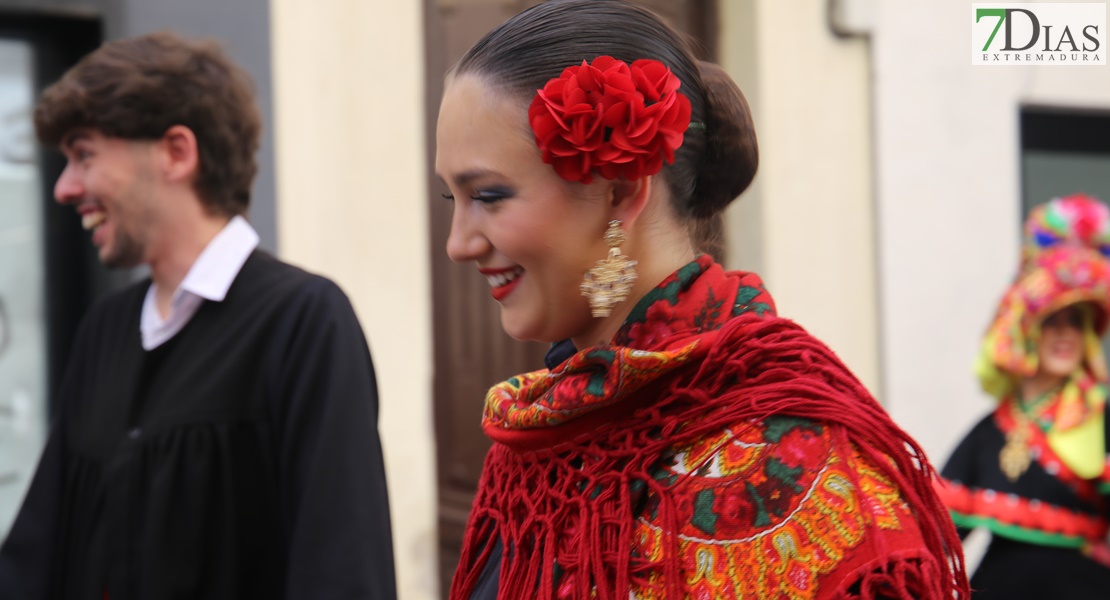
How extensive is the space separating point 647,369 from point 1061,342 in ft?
10.8

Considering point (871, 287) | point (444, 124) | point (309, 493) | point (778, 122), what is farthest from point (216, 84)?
point (871, 287)

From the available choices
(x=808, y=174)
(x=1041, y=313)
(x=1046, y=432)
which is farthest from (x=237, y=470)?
(x=808, y=174)

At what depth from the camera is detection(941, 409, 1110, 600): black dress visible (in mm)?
4121

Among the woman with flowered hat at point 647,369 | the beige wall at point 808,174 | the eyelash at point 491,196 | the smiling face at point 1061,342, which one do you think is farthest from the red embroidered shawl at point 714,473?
the beige wall at point 808,174

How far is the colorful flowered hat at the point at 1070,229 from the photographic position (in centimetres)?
476

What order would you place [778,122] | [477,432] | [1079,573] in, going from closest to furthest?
[1079,573]
[477,432]
[778,122]

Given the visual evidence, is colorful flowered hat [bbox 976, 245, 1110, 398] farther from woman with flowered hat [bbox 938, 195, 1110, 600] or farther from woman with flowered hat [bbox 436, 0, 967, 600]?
woman with flowered hat [bbox 436, 0, 967, 600]

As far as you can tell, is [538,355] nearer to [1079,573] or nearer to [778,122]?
[778,122]

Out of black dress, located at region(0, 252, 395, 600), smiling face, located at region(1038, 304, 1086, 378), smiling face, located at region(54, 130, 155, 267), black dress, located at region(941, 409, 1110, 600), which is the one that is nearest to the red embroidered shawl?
black dress, located at region(0, 252, 395, 600)

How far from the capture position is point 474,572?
6.32 feet

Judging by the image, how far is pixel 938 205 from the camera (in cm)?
643

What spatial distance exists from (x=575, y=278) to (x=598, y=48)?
297 mm

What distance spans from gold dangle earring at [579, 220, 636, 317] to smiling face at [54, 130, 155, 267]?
162 cm

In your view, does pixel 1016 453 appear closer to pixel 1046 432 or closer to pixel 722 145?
pixel 1046 432
